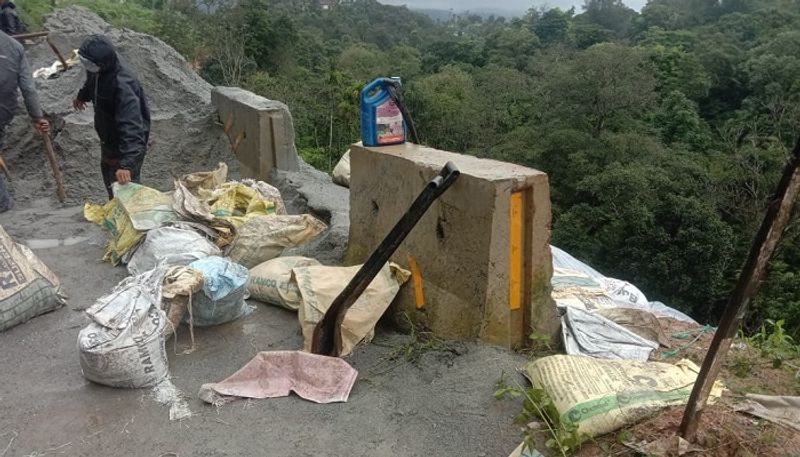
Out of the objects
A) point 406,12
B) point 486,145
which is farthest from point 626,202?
point 406,12

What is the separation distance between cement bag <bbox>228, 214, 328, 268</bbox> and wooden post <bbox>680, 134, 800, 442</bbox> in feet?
9.82

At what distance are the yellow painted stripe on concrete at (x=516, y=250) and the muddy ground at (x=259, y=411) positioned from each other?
0.28 m

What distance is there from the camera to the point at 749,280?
5.74 feet

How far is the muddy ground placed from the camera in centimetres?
241

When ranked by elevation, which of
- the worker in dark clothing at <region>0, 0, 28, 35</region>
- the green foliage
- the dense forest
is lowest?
the dense forest

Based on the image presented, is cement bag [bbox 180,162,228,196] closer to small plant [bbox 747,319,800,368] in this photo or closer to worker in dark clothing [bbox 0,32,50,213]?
worker in dark clothing [bbox 0,32,50,213]

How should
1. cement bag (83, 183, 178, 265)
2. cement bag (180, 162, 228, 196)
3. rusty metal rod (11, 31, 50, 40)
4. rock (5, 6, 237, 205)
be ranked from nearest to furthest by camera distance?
cement bag (83, 183, 178, 265) → cement bag (180, 162, 228, 196) → rock (5, 6, 237, 205) → rusty metal rod (11, 31, 50, 40)

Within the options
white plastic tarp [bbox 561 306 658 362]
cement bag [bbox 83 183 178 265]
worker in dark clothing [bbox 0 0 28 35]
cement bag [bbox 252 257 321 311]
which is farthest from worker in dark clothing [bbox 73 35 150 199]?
worker in dark clothing [bbox 0 0 28 35]

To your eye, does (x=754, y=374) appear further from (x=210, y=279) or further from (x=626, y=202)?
(x=626, y=202)

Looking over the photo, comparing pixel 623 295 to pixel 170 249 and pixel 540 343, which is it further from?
pixel 170 249

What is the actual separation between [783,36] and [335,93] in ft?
83.8

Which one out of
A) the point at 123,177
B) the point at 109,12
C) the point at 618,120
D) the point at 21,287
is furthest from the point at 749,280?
the point at 618,120

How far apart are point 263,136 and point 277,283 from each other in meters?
2.79

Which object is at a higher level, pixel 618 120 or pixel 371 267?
pixel 371 267
